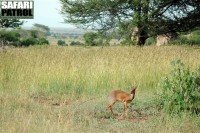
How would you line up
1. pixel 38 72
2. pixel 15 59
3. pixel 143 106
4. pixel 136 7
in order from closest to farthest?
1. pixel 143 106
2. pixel 38 72
3. pixel 15 59
4. pixel 136 7

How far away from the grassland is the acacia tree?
1.02 meters

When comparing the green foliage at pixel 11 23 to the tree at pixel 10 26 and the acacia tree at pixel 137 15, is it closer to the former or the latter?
the tree at pixel 10 26

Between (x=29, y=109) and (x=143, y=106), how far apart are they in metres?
1.82

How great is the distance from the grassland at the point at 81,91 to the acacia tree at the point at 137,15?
102cm

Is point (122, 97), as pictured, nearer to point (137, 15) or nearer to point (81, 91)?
point (81, 91)

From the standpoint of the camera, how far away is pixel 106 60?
10.6m

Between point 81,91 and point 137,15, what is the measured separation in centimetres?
745

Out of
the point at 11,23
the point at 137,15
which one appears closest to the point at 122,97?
the point at 137,15

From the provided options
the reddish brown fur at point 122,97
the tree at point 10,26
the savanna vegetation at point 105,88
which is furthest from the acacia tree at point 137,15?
the tree at point 10,26

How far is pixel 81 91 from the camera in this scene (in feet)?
28.5

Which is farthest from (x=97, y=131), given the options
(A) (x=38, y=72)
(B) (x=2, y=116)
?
(A) (x=38, y=72)

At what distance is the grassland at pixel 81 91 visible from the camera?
5.62 m

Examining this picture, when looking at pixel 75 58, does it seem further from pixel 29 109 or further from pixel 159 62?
pixel 29 109

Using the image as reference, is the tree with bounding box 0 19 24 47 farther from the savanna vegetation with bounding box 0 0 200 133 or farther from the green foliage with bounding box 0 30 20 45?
the savanna vegetation with bounding box 0 0 200 133
